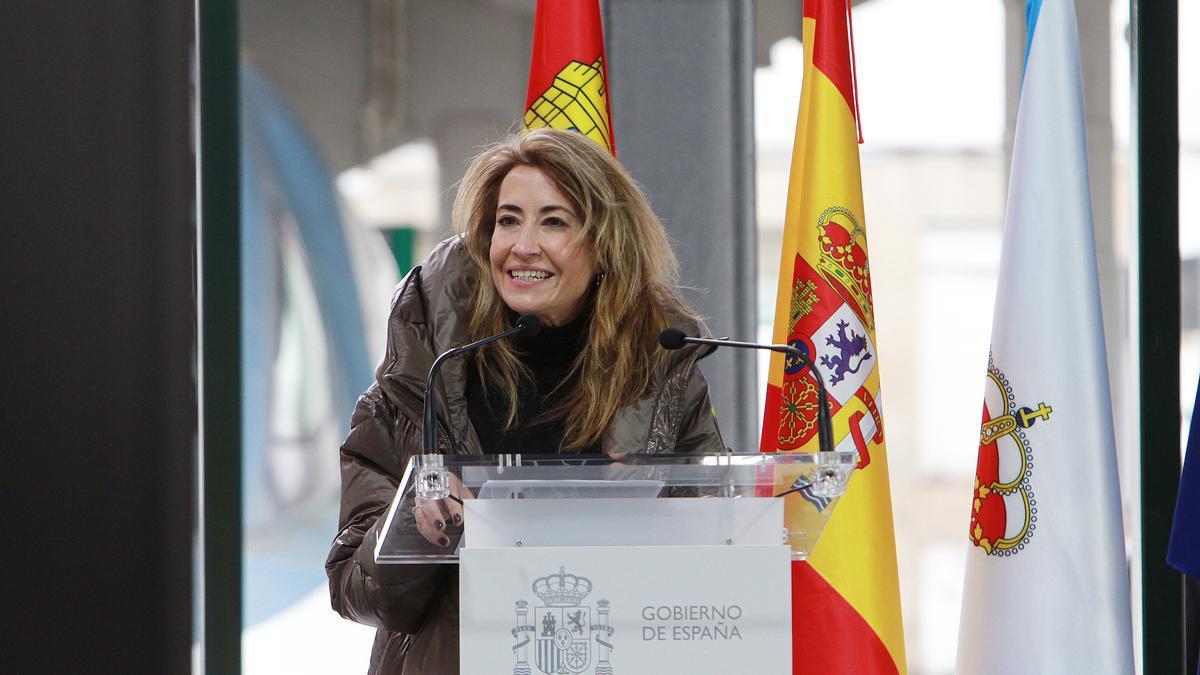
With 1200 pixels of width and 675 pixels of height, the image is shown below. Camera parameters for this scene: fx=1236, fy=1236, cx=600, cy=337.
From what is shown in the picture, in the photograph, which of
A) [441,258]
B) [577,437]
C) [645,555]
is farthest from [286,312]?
[645,555]

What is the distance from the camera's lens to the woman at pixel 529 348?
1.89m

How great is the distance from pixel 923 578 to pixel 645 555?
2.69 m

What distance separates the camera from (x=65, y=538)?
292cm

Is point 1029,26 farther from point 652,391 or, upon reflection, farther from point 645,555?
point 645,555

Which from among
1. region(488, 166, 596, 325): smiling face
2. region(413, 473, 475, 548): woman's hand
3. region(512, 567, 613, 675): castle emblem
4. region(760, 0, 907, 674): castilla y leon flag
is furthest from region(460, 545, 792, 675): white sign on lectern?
region(760, 0, 907, 674): castilla y leon flag

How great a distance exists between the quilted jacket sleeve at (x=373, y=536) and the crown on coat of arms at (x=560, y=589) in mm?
435

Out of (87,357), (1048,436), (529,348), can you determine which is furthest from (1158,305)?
(87,357)

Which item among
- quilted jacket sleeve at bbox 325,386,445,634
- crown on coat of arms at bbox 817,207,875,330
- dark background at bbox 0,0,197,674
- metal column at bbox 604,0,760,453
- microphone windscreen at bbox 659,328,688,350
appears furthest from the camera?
metal column at bbox 604,0,760,453

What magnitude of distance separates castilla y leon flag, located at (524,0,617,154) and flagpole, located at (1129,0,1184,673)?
1.32 metres

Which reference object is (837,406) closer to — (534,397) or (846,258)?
(846,258)

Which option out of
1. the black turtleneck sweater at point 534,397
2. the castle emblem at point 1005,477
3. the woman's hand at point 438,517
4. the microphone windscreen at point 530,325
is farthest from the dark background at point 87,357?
the castle emblem at point 1005,477

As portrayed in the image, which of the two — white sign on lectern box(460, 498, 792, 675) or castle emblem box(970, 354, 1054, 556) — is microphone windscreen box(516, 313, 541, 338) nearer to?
white sign on lectern box(460, 498, 792, 675)

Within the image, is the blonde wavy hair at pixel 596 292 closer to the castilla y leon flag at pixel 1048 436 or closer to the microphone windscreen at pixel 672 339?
the microphone windscreen at pixel 672 339

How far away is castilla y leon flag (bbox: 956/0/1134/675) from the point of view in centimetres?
231
